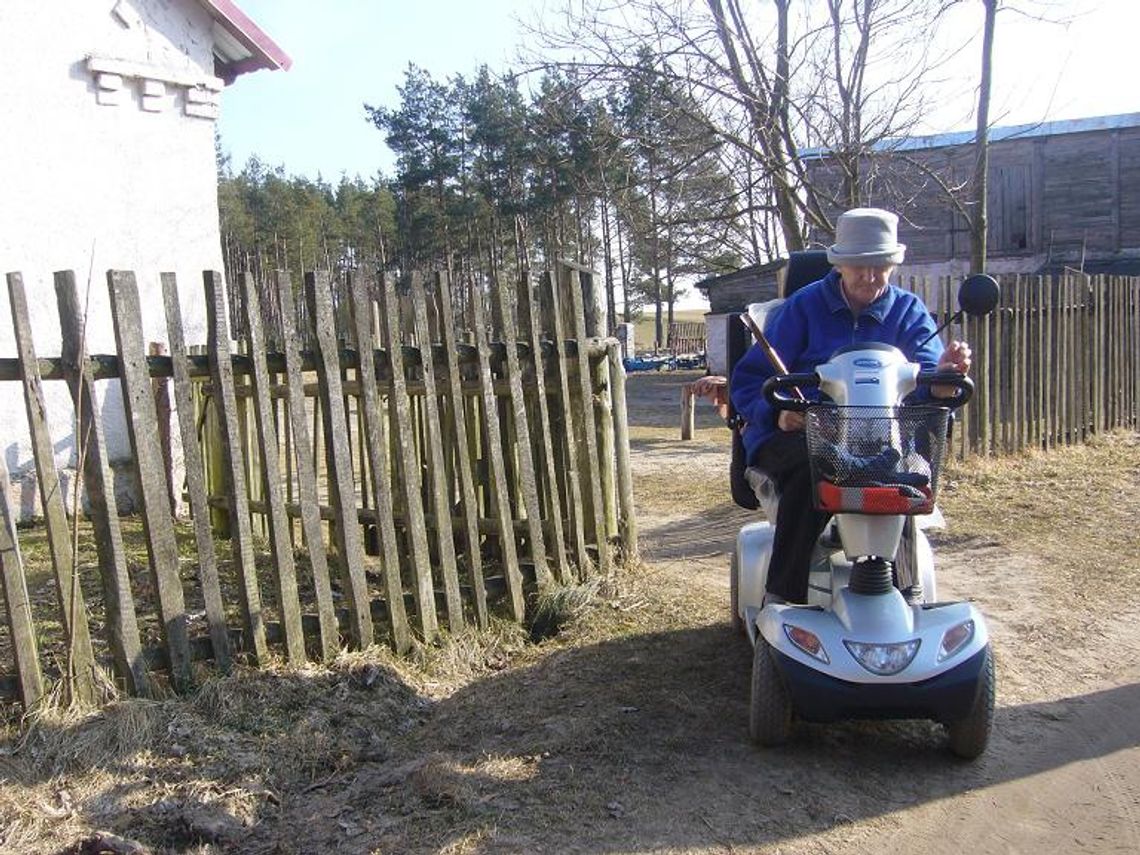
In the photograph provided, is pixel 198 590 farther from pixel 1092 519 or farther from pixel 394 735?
pixel 1092 519

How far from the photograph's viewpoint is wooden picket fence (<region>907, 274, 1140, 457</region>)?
1031cm

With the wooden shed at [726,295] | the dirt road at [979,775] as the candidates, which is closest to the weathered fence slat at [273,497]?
the dirt road at [979,775]

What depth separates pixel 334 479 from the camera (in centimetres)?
478

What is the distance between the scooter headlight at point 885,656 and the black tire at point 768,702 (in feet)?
1.06

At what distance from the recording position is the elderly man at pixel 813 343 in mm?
3764

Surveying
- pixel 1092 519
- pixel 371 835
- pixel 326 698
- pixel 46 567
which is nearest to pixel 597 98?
pixel 1092 519

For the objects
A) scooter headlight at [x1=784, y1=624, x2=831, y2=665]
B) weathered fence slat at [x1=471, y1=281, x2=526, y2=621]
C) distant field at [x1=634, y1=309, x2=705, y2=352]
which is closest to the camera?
scooter headlight at [x1=784, y1=624, x2=831, y2=665]

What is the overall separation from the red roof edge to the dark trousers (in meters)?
7.84

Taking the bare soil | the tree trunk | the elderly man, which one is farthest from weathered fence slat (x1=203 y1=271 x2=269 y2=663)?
the tree trunk

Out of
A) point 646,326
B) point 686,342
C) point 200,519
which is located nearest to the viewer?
point 200,519

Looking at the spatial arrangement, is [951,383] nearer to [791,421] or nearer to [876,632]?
[791,421]

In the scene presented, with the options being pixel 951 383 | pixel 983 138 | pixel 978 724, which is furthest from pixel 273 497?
pixel 983 138

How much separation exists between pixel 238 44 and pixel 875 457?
8884mm

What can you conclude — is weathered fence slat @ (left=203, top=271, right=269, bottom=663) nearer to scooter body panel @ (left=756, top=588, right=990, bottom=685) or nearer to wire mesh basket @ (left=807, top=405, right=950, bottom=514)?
scooter body panel @ (left=756, top=588, right=990, bottom=685)
